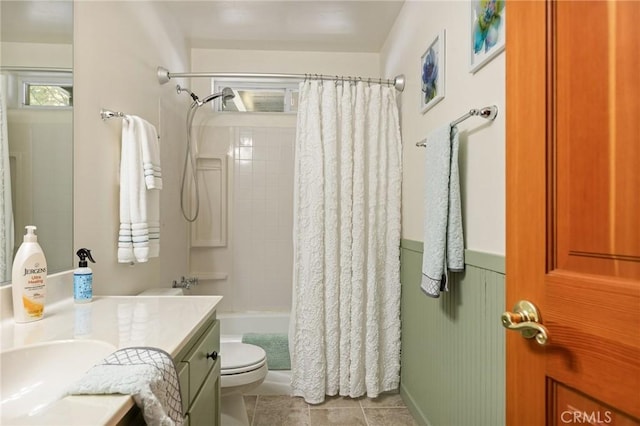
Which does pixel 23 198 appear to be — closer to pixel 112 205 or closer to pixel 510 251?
pixel 112 205

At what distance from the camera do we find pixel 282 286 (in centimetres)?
301

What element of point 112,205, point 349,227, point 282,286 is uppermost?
point 112,205

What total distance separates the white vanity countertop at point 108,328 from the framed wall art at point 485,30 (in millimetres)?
1267

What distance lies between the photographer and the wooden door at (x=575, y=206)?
53 centimetres

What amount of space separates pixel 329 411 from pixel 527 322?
1704mm

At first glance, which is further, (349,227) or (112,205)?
(349,227)

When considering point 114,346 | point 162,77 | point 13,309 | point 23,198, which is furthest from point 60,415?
point 162,77

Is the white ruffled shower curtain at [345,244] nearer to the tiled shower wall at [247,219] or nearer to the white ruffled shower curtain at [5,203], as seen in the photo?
the tiled shower wall at [247,219]

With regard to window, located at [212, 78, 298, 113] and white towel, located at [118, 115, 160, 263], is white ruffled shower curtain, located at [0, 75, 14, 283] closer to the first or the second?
white towel, located at [118, 115, 160, 263]

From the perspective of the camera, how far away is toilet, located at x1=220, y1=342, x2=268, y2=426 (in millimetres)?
1697

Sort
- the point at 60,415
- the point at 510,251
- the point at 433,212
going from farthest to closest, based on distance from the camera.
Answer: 1. the point at 433,212
2. the point at 510,251
3. the point at 60,415

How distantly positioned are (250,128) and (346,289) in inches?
63.1

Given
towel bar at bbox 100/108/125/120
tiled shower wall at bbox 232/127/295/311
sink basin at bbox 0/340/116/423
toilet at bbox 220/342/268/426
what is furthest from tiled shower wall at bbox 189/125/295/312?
sink basin at bbox 0/340/116/423

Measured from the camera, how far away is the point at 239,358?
181 cm
